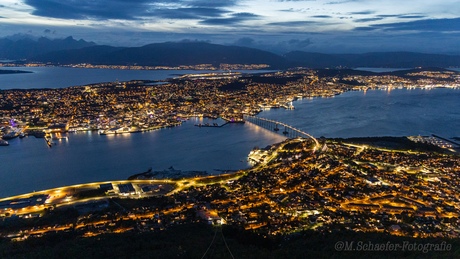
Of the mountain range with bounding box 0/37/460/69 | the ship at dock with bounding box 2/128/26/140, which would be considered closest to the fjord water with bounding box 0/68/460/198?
the ship at dock with bounding box 2/128/26/140

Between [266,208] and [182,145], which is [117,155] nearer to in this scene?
[182,145]

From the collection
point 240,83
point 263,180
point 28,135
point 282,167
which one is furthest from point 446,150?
point 240,83

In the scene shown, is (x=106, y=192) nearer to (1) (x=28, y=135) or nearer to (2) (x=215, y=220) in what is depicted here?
(2) (x=215, y=220)

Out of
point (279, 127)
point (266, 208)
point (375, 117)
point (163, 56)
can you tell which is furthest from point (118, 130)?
point (163, 56)

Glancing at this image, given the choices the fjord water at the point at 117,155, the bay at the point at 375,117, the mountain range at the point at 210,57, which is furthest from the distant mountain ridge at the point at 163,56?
the fjord water at the point at 117,155

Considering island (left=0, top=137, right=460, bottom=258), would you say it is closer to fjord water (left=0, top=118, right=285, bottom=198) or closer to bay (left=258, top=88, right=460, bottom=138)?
fjord water (left=0, top=118, right=285, bottom=198)

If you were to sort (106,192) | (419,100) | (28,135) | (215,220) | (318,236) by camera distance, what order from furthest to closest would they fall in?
(419,100), (28,135), (106,192), (215,220), (318,236)
